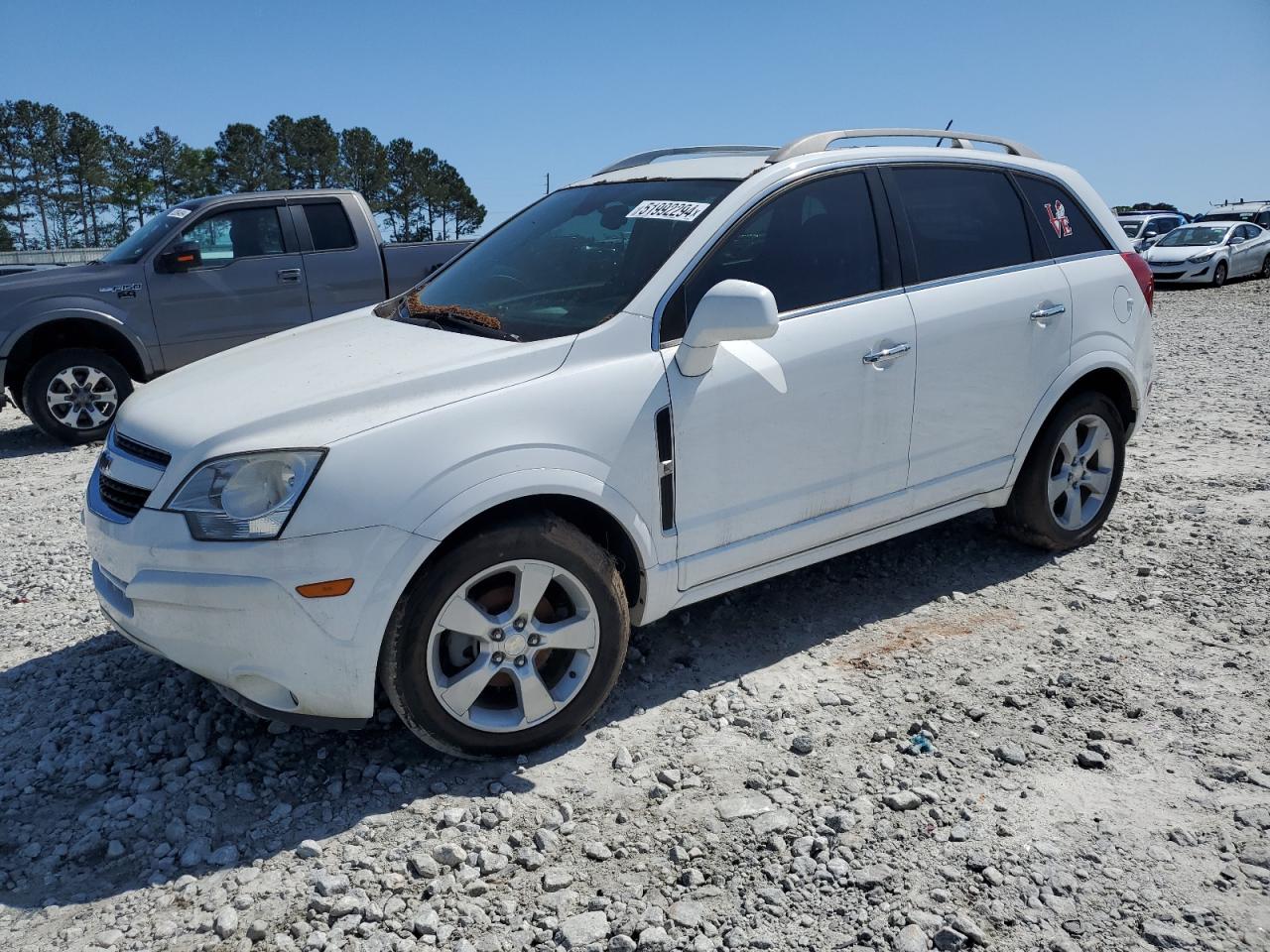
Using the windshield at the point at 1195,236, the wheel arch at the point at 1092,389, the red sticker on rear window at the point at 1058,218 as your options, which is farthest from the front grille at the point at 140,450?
the windshield at the point at 1195,236

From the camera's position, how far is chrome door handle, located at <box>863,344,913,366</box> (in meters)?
3.78

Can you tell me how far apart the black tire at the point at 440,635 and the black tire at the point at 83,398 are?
6272 mm

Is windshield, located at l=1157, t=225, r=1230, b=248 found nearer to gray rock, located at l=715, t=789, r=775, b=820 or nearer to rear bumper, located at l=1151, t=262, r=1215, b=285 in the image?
rear bumper, located at l=1151, t=262, r=1215, b=285

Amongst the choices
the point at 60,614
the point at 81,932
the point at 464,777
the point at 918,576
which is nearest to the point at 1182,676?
the point at 918,576

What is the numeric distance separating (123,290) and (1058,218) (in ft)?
23.3

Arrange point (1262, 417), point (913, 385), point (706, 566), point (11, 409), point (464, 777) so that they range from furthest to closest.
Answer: point (11, 409) → point (1262, 417) → point (913, 385) → point (706, 566) → point (464, 777)

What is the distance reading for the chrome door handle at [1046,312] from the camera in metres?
4.32

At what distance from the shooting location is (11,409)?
10.2m

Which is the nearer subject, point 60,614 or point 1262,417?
point 60,614

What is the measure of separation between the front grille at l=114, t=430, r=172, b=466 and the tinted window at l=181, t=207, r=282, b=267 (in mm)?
5816

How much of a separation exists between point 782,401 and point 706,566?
641 mm

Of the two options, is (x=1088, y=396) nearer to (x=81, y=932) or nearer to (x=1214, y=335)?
(x=81, y=932)

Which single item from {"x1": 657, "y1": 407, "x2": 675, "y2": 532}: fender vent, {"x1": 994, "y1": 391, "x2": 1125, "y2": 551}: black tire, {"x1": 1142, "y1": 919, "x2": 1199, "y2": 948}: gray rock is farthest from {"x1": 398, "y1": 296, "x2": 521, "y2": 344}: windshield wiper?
{"x1": 994, "y1": 391, "x2": 1125, "y2": 551}: black tire

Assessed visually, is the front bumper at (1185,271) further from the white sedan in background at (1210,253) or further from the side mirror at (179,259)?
the side mirror at (179,259)
